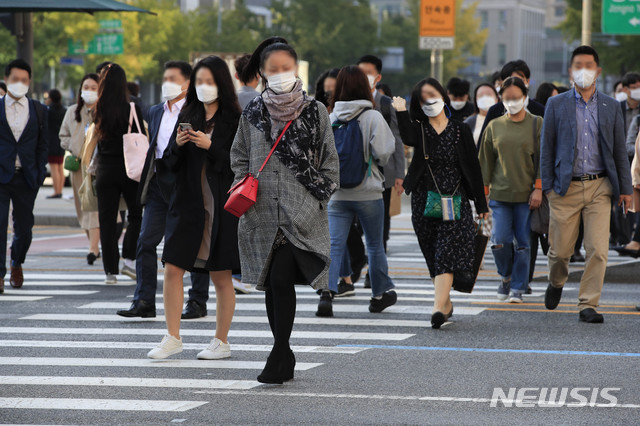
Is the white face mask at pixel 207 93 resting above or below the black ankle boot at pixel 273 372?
above

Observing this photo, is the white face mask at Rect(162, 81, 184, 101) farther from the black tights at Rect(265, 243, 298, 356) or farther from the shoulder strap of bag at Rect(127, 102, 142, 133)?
the black tights at Rect(265, 243, 298, 356)

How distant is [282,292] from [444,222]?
268cm

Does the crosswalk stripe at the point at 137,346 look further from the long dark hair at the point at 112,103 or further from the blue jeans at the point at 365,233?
the long dark hair at the point at 112,103

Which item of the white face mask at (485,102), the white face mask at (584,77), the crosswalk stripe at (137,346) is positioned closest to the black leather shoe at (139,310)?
the crosswalk stripe at (137,346)

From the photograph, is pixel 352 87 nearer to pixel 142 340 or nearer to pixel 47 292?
pixel 142 340

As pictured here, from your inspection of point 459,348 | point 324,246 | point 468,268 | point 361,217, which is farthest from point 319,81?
point 324,246

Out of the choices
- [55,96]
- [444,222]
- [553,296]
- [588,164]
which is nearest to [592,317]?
[553,296]

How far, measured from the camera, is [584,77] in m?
9.34

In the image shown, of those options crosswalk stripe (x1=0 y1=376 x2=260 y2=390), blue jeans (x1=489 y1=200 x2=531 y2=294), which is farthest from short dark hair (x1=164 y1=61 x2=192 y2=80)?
blue jeans (x1=489 y1=200 x2=531 y2=294)

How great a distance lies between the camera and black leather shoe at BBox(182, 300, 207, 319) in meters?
9.57

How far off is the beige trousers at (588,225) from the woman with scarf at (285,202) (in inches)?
123

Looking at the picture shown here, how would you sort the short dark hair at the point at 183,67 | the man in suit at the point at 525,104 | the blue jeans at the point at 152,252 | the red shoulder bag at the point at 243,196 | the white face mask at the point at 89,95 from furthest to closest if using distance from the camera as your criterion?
the white face mask at the point at 89,95 → the man in suit at the point at 525,104 → the short dark hair at the point at 183,67 → the blue jeans at the point at 152,252 → the red shoulder bag at the point at 243,196

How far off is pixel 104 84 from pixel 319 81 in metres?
1.88

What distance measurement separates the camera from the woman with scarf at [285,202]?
22.2 ft
